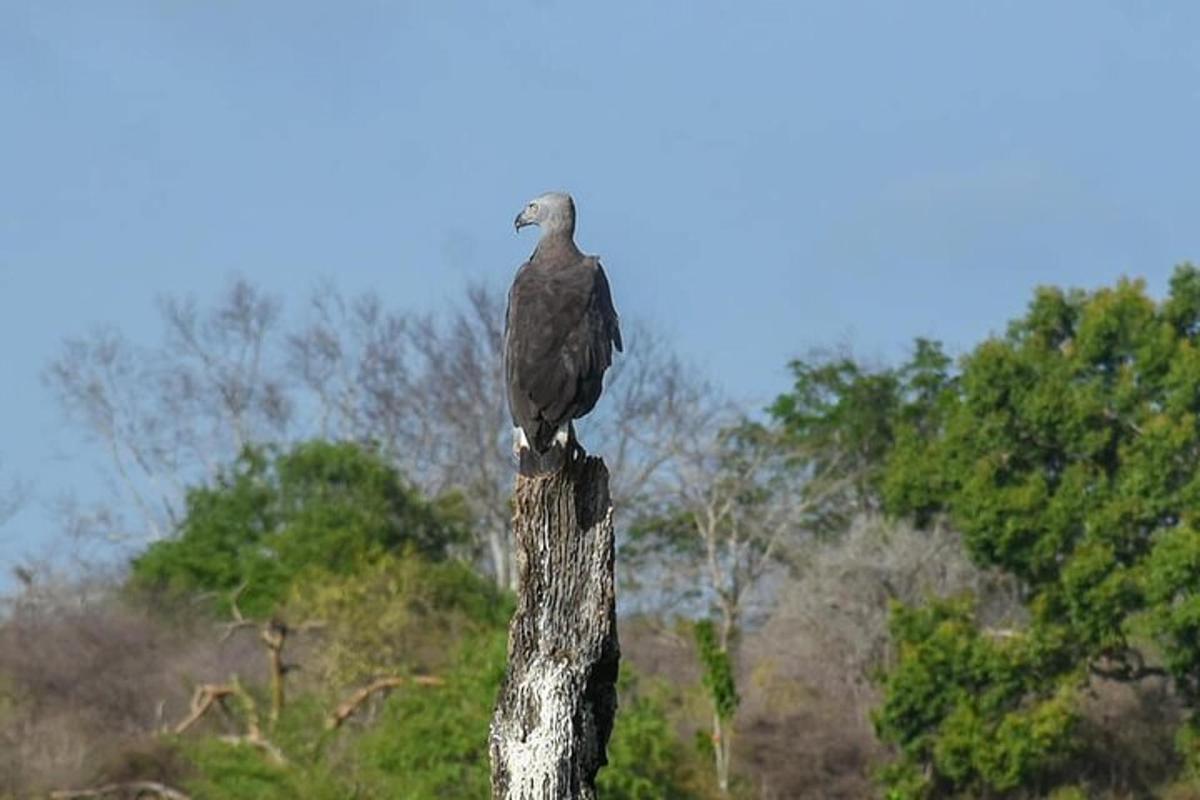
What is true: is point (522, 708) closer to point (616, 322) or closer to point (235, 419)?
point (616, 322)

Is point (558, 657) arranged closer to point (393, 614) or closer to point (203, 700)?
point (203, 700)

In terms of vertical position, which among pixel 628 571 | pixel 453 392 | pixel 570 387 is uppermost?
pixel 453 392

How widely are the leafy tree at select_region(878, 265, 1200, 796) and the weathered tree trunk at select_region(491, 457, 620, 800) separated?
26375 millimetres

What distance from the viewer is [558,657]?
885 cm

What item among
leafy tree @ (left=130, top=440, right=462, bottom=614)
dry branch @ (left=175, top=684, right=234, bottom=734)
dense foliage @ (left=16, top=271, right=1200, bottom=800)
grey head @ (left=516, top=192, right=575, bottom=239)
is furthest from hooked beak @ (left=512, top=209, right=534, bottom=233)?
leafy tree @ (left=130, top=440, right=462, bottom=614)

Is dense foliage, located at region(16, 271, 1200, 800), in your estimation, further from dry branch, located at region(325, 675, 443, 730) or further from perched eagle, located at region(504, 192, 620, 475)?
perched eagle, located at region(504, 192, 620, 475)

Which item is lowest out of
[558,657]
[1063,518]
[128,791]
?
[558,657]

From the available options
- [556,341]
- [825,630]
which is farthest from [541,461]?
[825,630]

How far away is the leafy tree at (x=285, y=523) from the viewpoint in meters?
42.9

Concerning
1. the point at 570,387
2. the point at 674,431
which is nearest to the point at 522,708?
the point at 570,387

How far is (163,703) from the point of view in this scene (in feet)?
128

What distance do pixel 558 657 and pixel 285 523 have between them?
36.1 m

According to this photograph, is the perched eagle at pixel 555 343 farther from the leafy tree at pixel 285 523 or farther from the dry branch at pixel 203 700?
the leafy tree at pixel 285 523

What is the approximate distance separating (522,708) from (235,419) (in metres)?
48.4
